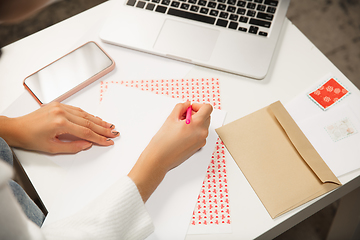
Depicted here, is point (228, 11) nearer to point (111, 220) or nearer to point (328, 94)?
point (328, 94)

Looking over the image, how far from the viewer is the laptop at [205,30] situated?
2.53ft

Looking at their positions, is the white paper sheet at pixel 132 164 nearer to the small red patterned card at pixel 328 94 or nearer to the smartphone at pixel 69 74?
the smartphone at pixel 69 74

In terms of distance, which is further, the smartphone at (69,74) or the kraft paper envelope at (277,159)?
the smartphone at (69,74)

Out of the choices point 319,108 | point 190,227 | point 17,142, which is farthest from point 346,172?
point 17,142

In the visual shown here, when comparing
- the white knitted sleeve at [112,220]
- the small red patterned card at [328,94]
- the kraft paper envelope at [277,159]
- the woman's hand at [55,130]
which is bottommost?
the white knitted sleeve at [112,220]

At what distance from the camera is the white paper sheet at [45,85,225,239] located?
0.62 meters

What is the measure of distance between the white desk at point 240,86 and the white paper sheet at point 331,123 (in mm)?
21

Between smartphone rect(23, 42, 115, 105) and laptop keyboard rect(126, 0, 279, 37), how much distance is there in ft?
0.66

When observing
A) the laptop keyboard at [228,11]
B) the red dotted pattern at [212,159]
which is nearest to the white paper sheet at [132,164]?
the red dotted pattern at [212,159]

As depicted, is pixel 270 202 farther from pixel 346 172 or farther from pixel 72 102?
pixel 72 102

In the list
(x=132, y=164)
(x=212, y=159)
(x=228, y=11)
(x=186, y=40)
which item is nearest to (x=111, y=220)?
(x=132, y=164)

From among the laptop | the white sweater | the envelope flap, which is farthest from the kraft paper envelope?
the white sweater

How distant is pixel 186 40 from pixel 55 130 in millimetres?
392

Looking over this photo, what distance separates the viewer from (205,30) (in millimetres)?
805
